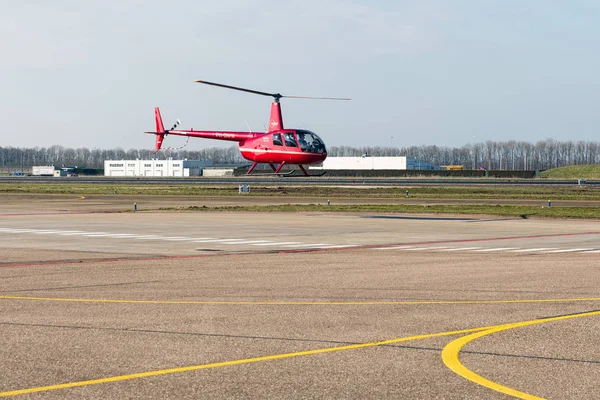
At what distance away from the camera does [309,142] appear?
55.4 metres

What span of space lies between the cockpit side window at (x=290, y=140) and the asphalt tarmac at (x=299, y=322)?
25659 millimetres

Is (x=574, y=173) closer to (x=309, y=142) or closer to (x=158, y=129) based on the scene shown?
(x=158, y=129)

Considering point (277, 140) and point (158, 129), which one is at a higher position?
point (158, 129)

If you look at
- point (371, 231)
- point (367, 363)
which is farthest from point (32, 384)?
point (371, 231)

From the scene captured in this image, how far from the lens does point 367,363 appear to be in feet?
35.2

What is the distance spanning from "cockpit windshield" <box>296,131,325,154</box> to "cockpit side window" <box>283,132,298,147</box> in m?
0.37

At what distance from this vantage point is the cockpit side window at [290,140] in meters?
55.4

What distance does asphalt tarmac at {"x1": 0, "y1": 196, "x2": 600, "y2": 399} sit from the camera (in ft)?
31.9

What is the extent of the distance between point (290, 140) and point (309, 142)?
1322 mm

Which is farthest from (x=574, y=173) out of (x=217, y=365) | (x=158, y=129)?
(x=217, y=365)

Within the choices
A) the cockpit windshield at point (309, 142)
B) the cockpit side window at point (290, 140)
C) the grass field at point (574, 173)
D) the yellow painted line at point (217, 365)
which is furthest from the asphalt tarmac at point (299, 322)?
the grass field at point (574, 173)

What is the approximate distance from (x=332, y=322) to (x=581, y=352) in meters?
4.21

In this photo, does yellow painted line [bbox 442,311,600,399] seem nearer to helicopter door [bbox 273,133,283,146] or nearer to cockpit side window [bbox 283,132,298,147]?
Result: cockpit side window [bbox 283,132,298,147]

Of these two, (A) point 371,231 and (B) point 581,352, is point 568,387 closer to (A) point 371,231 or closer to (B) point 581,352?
(B) point 581,352
